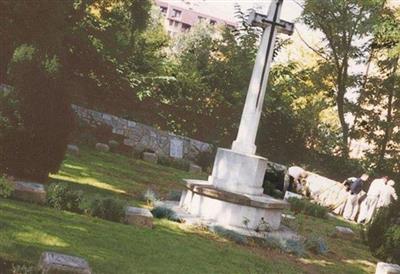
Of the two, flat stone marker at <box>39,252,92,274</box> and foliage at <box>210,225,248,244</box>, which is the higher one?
flat stone marker at <box>39,252,92,274</box>

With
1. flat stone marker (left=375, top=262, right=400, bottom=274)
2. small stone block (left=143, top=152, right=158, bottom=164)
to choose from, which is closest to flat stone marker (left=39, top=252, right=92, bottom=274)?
flat stone marker (left=375, top=262, right=400, bottom=274)

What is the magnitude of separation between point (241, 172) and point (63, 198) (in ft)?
12.5

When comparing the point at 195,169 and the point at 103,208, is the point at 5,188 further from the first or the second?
the point at 195,169

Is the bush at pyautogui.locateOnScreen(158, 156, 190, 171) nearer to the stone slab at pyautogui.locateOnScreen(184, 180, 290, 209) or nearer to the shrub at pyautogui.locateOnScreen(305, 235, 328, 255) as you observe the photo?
the stone slab at pyautogui.locateOnScreen(184, 180, 290, 209)

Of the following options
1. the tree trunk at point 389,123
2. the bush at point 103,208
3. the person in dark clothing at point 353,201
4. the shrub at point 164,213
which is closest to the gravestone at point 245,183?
the shrub at point 164,213

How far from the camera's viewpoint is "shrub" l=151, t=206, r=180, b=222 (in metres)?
10.5

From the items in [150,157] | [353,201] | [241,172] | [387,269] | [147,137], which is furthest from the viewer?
[147,137]

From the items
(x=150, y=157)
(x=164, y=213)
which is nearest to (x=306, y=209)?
(x=164, y=213)

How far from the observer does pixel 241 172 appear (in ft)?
36.2

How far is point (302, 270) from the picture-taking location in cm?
884

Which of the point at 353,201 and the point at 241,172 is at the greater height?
the point at 241,172

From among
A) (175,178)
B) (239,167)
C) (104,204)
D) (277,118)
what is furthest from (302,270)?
(277,118)

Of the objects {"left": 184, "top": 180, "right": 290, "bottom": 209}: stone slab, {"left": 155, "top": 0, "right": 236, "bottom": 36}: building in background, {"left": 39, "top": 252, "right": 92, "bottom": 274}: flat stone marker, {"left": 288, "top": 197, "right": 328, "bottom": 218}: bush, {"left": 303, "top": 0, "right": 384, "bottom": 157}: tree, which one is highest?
{"left": 155, "top": 0, "right": 236, "bottom": 36}: building in background

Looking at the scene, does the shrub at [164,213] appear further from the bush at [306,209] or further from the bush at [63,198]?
the bush at [306,209]
